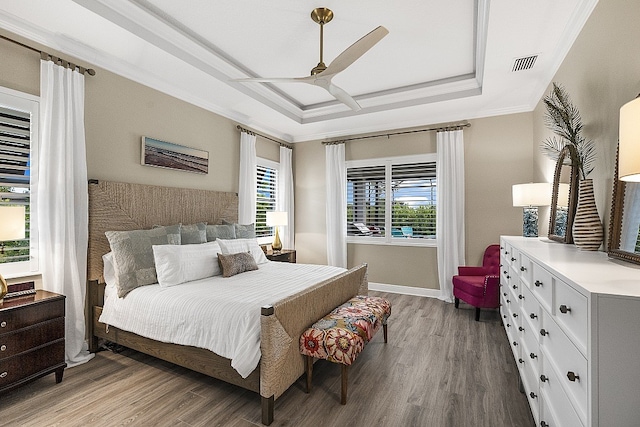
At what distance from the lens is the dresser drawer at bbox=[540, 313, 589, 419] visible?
1.09m

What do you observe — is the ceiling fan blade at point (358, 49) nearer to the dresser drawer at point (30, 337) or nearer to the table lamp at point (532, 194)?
the table lamp at point (532, 194)

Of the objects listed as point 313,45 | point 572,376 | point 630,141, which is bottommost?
point 572,376

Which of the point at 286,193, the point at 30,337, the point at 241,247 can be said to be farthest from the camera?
the point at 286,193

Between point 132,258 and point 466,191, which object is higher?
point 466,191

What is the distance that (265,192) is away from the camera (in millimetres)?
5602

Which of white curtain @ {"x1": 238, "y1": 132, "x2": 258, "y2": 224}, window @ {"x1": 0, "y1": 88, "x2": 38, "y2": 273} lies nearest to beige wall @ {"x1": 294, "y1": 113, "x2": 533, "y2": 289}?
white curtain @ {"x1": 238, "y1": 132, "x2": 258, "y2": 224}

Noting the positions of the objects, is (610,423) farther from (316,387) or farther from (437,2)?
(437,2)

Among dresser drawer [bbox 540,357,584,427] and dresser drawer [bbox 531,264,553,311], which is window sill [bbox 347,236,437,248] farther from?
dresser drawer [bbox 540,357,584,427]

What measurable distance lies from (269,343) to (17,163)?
2576mm

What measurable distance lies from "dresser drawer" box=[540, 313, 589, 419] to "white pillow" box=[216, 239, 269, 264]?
2956 millimetres

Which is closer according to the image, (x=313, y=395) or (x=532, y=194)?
(x=313, y=395)

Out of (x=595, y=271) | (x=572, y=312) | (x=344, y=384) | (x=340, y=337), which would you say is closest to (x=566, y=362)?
(x=572, y=312)

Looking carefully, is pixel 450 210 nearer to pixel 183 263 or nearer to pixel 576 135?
pixel 576 135

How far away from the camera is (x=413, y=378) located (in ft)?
8.46
